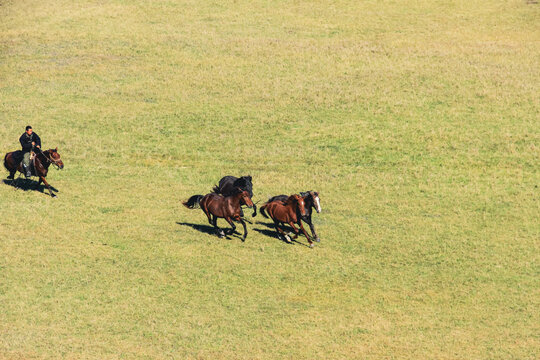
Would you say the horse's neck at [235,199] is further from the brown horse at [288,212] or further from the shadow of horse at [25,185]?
the shadow of horse at [25,185]

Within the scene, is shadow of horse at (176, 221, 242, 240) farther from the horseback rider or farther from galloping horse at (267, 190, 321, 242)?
the horseback rider

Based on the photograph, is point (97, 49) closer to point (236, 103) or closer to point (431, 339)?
point (236, 103)

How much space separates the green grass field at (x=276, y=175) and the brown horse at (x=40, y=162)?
110cm

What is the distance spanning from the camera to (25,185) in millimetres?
33875

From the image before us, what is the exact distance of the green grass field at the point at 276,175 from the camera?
2300 cm

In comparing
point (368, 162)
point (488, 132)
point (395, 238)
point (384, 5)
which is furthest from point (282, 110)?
point (384, 5)

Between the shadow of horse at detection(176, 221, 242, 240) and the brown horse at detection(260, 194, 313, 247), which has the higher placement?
the brown horse at detection(260, 194, 313, 247)

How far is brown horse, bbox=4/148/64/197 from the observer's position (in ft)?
102

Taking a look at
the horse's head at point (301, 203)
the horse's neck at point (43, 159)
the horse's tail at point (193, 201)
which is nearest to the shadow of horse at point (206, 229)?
the horse's tail at point (193, 201)

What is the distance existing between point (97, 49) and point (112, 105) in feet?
37.1

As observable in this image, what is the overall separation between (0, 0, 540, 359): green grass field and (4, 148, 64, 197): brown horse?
110 centimetres

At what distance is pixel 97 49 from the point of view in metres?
56.0

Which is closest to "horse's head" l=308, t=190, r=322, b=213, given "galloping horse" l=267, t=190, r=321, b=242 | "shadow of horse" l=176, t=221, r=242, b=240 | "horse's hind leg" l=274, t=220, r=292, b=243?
"galloping horse" l=267, t=190, r=321, b=242

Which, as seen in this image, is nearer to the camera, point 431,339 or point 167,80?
point 431,339
